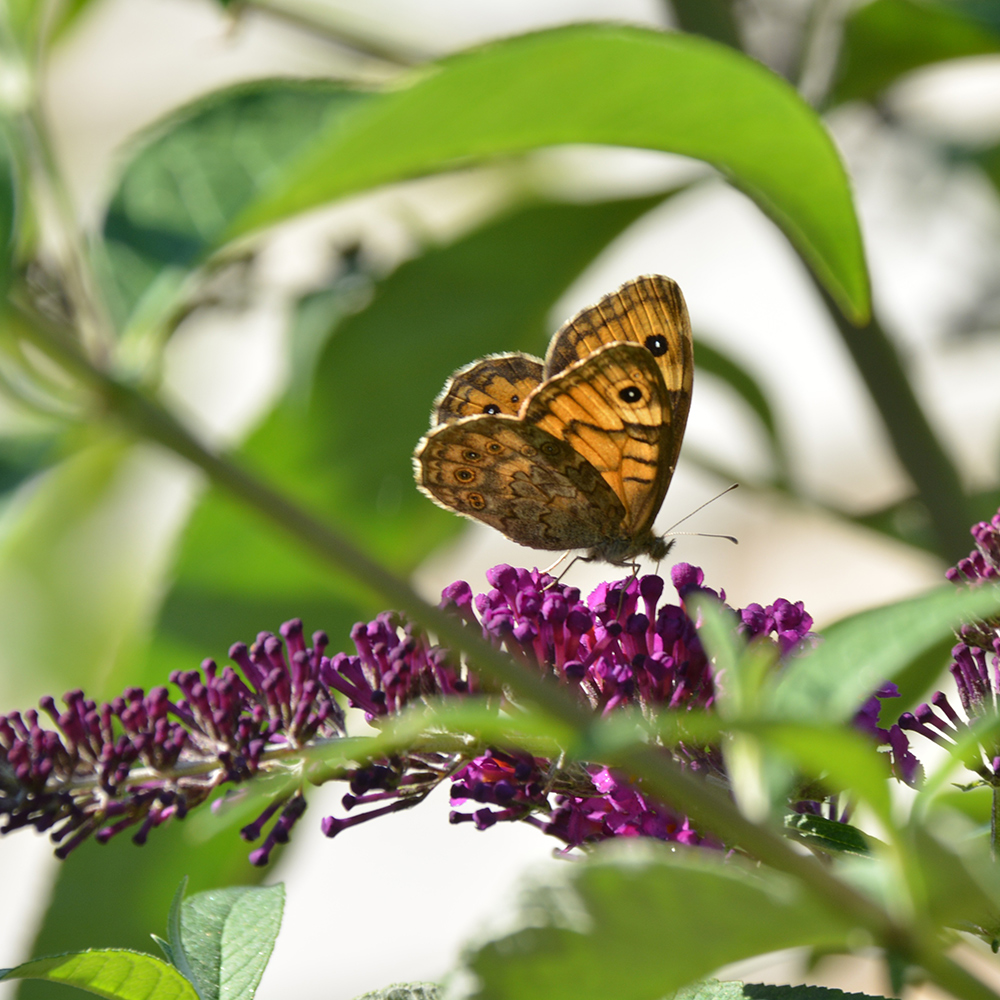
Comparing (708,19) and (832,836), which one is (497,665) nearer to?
(832,836)

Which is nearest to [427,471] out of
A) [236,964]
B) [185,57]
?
[236,964]

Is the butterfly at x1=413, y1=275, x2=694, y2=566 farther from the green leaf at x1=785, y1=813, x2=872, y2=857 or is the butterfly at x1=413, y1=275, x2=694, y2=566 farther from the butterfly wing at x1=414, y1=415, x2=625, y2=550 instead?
the green leaf at x1=785, y1=813, x2=872, y2=857

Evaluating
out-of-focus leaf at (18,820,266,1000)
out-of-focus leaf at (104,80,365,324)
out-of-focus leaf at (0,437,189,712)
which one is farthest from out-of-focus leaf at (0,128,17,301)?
out-of-focus leaf at (0,437,189,712)

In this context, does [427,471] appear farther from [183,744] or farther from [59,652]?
[59,652]

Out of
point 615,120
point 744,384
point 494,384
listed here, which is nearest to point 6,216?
point 615,120

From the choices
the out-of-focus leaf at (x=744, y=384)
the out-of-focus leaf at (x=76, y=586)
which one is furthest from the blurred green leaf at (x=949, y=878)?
the out-of-focus leaf at (x=76, y=586)

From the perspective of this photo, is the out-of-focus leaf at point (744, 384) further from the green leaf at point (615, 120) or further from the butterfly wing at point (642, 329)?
the green leaf at point (615, 120)
